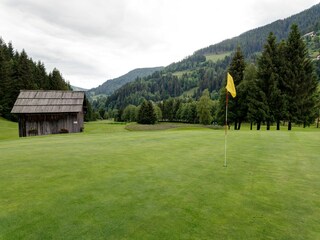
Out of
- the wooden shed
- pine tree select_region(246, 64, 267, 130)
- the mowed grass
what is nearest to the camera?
the mowed grass

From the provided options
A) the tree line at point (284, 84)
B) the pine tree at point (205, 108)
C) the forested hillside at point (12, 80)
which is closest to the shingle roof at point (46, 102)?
the forested hillside at point (12, 80)

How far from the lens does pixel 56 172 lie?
25.9ft

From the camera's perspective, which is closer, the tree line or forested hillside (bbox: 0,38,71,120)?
the tree line

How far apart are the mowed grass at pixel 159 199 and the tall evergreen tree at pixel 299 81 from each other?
3086 centimetres

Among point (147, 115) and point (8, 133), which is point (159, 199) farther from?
point (147, 115)

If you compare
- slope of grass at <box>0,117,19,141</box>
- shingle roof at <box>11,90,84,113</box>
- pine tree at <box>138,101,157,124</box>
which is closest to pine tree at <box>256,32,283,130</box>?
shingle roof at <box>11,90,84,113</box>

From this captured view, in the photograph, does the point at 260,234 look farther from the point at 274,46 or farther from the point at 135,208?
the point at 274,46

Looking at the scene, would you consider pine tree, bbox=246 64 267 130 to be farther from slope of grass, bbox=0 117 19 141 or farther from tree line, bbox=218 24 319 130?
slope of grass, bbox=0 117 19 141

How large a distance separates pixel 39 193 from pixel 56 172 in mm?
2128

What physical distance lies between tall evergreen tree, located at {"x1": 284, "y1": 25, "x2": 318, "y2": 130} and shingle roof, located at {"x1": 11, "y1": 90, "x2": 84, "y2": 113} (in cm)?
3442

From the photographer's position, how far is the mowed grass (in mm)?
4129

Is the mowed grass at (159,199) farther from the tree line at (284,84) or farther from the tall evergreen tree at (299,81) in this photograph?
the tall evergreen tree at (299,81)

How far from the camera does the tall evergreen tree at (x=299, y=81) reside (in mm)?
36281

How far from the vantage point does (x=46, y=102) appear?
120 feet
